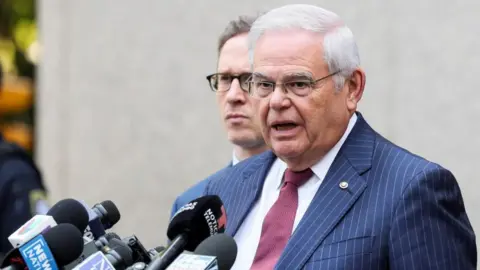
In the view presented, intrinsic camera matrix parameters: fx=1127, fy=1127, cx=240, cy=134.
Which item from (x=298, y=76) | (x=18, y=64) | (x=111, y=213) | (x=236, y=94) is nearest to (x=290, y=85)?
(x=298, y=76)

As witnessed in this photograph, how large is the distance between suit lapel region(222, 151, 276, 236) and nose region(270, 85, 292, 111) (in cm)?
→ 45

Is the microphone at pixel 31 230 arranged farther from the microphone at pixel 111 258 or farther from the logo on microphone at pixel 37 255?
the microphone at pixel 111 258

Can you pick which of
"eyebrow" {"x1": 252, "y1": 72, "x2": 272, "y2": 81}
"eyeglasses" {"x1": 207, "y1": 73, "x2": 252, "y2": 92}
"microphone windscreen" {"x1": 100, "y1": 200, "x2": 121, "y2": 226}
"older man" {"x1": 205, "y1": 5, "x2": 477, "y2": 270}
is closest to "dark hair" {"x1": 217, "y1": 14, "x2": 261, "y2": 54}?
"eyeglasses" {"x1": 207, "y1": 73, "x2": 252, "y2": 92}

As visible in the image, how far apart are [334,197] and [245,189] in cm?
48

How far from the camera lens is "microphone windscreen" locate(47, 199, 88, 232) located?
11.3 feet

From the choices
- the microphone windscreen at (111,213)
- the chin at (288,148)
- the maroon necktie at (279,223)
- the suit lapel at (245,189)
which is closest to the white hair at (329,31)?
the chin at (288,148)

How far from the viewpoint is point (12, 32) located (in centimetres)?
1599

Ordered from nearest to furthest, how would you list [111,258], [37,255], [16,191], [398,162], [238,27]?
[37,255], [111,258], [398,162], [238,27], [16,191]

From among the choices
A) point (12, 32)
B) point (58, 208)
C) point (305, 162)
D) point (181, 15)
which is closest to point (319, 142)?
point (305, 162)

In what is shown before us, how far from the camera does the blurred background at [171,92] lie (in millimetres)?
7336

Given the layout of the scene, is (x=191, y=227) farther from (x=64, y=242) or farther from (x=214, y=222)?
(x=64, y=242)

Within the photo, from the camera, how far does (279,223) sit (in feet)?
12.8

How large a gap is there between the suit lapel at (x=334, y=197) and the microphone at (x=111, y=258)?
661mm

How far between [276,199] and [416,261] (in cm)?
67
